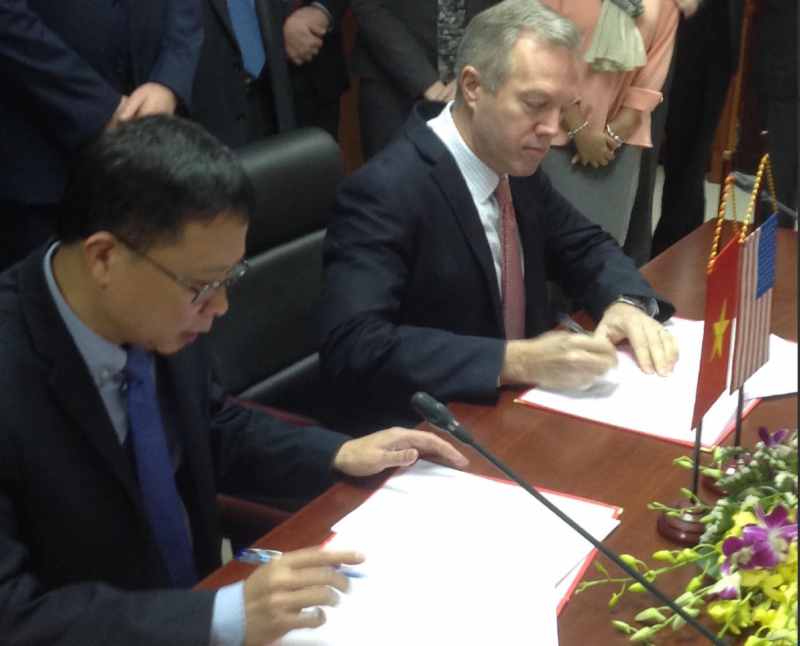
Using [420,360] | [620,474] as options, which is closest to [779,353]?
[620,474]

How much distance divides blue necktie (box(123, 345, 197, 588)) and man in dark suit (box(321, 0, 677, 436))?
439 mm

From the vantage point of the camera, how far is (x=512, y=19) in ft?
5.82

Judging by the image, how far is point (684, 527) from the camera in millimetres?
1133

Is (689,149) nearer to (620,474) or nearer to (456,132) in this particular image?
(456,132)

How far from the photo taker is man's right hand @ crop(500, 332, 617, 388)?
1.48 meters

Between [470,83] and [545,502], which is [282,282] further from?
[545,502]

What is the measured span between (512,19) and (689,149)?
6.07 ft

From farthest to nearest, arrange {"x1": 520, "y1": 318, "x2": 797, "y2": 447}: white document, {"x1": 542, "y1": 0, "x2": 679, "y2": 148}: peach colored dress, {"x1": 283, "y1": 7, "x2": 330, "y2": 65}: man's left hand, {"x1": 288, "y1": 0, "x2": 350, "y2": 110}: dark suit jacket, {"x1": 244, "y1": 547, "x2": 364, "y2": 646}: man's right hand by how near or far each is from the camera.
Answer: {"x1": 288, "y1": 0, "x2": 350, "y2": 110}: dark suit jacket
{"x1": 283, "y1": 7, "x2": 330, "y2": 65}: man's left hand
{"x1": 542, "y1": 0, "x2": 679, "y2": 148}: peach colored dress
{"x1": 520, "y1": 318, "x2": 797, "y2": 447}: white document
{"x1": 244, "y1": 547, "x2": 364, "y2": 646}: man's right hand

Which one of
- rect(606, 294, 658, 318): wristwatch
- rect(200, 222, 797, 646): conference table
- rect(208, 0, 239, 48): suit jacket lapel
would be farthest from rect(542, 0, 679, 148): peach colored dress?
rect(200, 222, 797, 646): conference table

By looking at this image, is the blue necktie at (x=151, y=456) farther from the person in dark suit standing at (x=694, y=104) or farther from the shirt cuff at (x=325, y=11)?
the person in dark suit standing at (x=694, y=104)

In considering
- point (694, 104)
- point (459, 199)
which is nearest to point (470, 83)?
point (459, 199)

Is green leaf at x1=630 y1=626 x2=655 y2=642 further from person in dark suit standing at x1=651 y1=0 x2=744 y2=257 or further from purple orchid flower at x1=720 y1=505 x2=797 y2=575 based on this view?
person in dark suit standing at x1=651 y1=0 x2=744 y2=257

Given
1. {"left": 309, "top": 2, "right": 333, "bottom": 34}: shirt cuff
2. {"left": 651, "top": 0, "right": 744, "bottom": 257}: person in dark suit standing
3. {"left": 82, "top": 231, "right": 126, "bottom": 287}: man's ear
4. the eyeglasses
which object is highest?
{"left": 309, "top": 2, "right": 333, "bottom": 34}: shirt cuff

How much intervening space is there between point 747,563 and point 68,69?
60.8 inches
